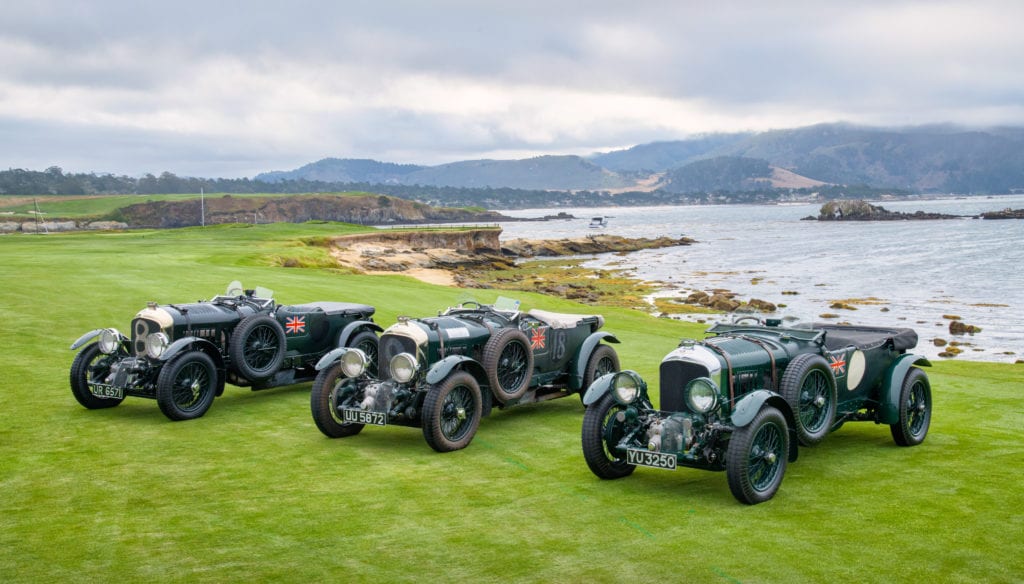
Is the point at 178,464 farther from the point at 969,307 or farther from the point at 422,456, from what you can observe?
the point at 969,307

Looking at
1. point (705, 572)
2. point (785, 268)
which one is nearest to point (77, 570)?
point (705, 572)

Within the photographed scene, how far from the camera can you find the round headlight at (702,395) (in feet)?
28.2

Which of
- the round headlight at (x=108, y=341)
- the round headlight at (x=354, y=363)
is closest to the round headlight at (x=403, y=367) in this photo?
the round headlight at (x=354, y=363)

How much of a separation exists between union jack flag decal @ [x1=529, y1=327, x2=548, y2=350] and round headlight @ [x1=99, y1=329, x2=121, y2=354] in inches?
255

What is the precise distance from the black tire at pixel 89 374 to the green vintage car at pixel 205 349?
1 centimetres

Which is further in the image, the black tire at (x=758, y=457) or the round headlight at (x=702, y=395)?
the round headlight at (x=702, y=395)

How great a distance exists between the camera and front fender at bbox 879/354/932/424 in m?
10.6

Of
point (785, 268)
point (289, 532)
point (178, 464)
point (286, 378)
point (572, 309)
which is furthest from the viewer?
point (785, 268)

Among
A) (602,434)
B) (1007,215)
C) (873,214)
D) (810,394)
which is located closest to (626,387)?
(602,434)

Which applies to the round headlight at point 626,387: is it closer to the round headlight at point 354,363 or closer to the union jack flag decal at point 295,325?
the round headlight at point 354,363

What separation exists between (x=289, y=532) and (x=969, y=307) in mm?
46665

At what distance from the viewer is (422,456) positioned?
34.7 ft

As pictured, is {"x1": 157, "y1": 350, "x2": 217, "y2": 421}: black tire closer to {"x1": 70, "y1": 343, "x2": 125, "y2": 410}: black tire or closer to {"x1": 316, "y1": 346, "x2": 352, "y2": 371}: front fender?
{"x1": 70, "y1": 343, "x2": 125, "y2": 410}: black tire

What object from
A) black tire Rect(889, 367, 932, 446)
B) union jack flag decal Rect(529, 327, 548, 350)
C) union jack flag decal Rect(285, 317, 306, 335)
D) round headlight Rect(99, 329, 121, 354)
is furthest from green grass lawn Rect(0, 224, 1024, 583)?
union jack flag decal Rect(285, 317, 306, 335)
